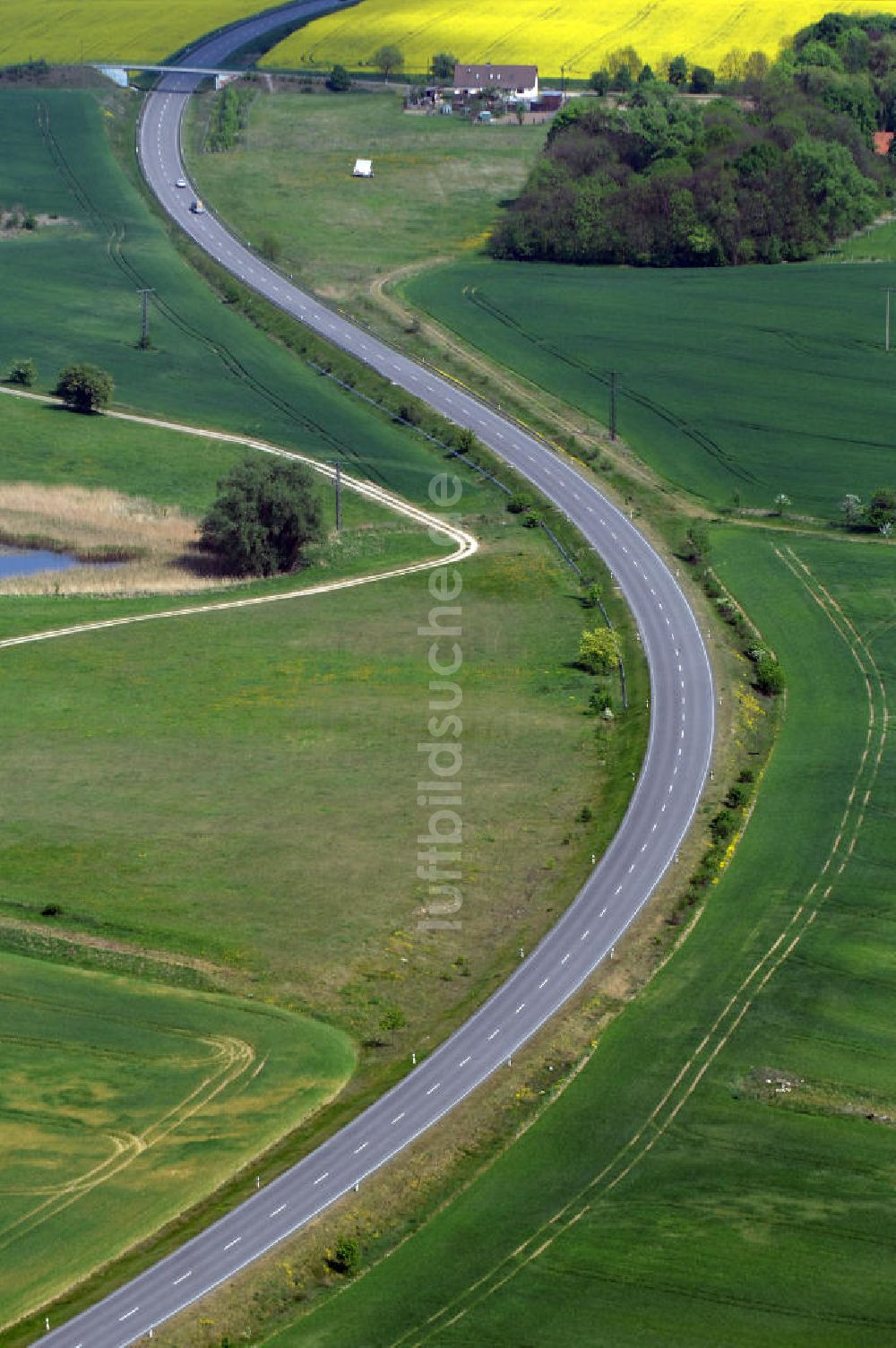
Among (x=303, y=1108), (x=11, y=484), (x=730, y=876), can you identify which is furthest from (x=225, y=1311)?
(x=11, y=484)

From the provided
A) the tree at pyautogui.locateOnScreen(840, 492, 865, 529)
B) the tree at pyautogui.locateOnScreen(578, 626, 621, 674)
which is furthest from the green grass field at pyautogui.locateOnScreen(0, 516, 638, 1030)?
the tree at pyautogui.locateOnScreen(840, 492, 865, 529)

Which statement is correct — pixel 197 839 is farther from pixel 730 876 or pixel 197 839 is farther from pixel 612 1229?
pixel 612 1229

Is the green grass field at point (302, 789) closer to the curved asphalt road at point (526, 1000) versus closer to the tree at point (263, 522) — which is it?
the curved asphalt road at point (526, 1000)

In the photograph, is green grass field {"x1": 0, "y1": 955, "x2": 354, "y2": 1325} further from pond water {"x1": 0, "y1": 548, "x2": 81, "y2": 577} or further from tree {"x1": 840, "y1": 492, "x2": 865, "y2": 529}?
tree {"x1": 840, "y1": 492, "x2": 865, "y2": 529}

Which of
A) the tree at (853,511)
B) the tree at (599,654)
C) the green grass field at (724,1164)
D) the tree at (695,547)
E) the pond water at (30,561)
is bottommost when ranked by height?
the green grass field at (724,1164)

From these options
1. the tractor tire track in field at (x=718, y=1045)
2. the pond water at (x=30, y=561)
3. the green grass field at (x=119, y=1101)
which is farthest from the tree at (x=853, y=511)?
the green grass field at (x=119, y=1101)

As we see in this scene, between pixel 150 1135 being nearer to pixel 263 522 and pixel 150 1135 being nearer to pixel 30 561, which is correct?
pixel 263 522
